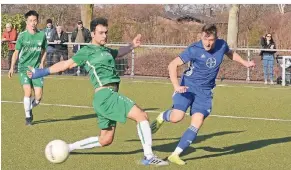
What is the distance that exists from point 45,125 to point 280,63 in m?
11.9

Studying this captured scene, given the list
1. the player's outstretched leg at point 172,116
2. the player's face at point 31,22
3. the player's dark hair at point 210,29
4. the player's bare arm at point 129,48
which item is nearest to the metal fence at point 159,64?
the player's face at point 31,22

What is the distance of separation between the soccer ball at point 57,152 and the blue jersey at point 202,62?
1866 millimetres

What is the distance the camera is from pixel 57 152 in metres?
7.96

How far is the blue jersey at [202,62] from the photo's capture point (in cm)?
857

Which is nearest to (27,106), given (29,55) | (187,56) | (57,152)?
(29,55)

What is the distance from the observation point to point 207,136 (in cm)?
1070

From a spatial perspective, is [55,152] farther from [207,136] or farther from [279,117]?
[279,117]

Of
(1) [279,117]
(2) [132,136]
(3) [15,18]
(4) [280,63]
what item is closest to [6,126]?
(2) [132,136]

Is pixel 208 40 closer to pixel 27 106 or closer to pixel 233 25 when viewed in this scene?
pixel 27 106

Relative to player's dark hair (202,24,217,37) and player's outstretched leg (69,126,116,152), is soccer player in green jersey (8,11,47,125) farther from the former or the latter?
player's dark hair (202,24,217,37)

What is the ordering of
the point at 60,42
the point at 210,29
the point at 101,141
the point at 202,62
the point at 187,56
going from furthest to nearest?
the point at 60,42
the point at 202,62
the point at 187,56
the point at 101,141
the point at 210,29

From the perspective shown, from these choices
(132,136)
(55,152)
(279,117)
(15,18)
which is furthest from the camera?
(15,18)

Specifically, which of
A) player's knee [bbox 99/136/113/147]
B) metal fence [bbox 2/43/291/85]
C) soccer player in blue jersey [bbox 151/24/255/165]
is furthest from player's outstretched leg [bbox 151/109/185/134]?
metal fence [bbox 2/43/291/85]

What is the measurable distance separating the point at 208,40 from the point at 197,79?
0.61m
